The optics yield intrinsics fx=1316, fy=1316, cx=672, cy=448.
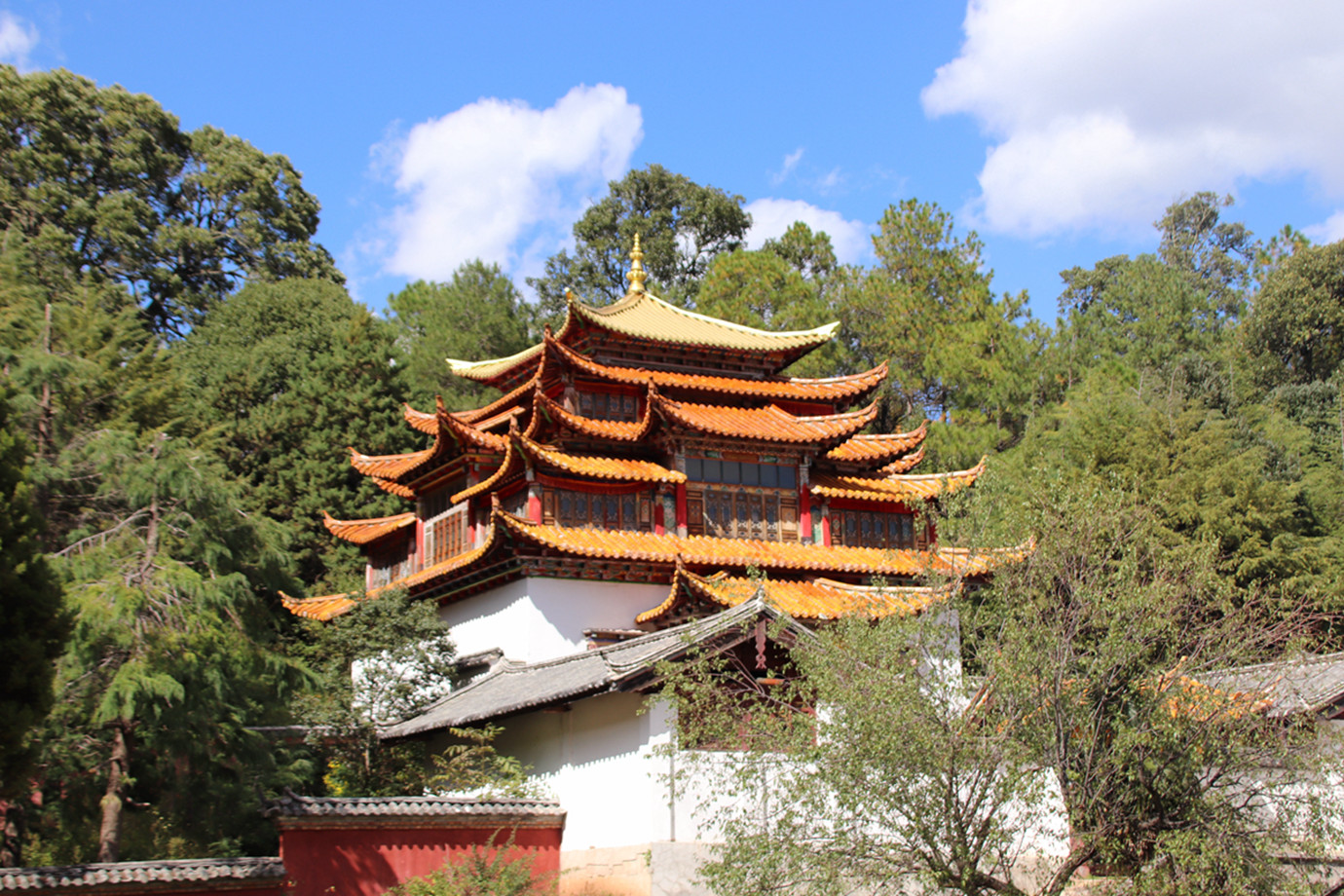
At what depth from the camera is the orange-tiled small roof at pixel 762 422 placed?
25.5 meters

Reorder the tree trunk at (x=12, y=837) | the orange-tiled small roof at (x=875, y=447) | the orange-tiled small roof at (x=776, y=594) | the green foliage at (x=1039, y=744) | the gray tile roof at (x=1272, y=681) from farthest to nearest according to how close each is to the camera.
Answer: the orange-tiled small roof at (x=875, y=447), the orange-tiled small roof at (x=776, y=594), the tree trunk at (x=12, y=837), the gray tile roof at (x=1272, y=681), the green foliage at (x=1039, y=744)

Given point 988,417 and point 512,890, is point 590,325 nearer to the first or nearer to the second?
point 512,890

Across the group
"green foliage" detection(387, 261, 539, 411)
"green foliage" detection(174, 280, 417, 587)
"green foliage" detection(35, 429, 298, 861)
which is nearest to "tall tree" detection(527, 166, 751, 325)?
"green foliage" detection(387, 261, 539, 411)

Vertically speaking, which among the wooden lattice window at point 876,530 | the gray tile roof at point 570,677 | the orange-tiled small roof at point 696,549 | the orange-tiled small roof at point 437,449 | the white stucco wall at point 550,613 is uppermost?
the orange-tiled small roof at point 437,449

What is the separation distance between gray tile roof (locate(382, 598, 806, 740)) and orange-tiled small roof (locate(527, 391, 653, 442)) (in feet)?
16.4

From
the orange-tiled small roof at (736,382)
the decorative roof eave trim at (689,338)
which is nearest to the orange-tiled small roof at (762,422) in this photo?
the orange-tiled small roof at (736,382)

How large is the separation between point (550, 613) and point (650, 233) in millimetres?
35206

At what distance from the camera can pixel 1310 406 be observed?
1845 inches

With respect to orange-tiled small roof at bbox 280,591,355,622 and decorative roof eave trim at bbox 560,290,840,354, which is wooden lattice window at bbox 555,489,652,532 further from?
orange-tiled small roof at bbox 280,591,355,622

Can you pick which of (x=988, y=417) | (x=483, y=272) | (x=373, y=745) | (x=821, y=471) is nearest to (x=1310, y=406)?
(x=988, y=417)

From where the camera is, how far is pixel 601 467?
25188 millimetres

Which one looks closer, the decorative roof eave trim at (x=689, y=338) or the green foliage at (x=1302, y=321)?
the decorative roof eave trim at (x=689, y=338)

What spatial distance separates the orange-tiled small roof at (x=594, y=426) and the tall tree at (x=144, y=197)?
25.2 meters

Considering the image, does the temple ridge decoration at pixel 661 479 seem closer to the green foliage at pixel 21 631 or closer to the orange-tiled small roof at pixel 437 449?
the orange-tiled small roof at pixel 437 449
